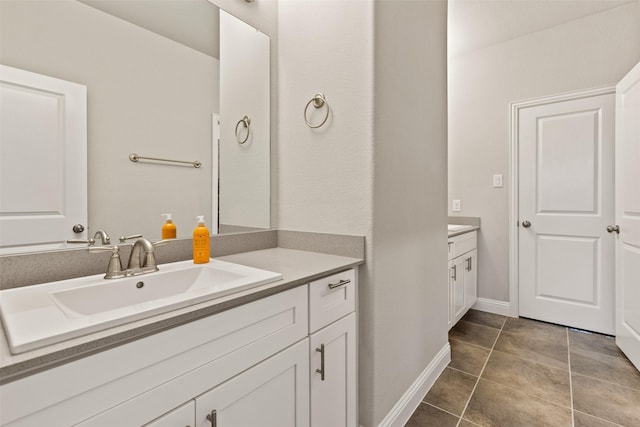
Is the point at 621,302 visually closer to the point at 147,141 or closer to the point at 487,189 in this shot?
the point at 487,189

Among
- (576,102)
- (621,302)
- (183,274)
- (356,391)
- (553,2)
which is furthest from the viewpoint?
(576,102)

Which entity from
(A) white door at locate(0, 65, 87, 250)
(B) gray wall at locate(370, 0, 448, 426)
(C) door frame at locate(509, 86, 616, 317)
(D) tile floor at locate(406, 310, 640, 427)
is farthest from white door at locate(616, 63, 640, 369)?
(A) white door at locate(0, 65, 87, 250)

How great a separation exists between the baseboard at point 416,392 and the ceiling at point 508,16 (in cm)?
255

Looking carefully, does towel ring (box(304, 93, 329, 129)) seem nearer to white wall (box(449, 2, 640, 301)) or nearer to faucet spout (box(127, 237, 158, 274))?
faucet spout (box(127, 237, 158, 274))

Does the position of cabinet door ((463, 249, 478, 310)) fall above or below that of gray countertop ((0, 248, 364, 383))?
below

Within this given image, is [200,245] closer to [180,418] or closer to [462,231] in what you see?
[180,418]

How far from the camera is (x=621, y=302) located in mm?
2150

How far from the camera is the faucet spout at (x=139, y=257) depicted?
1.04 metres

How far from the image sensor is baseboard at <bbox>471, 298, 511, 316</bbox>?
2.93 meters

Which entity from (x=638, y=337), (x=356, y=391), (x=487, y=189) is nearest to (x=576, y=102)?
(x=487, y=189)

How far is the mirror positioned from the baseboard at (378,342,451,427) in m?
1.08

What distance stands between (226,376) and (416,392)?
4.04ft

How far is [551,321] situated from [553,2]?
258 centimetres

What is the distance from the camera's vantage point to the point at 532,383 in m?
1.85
